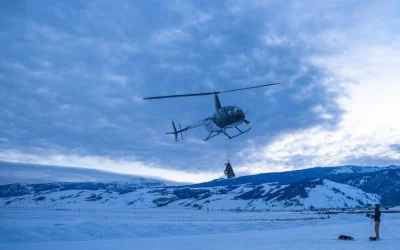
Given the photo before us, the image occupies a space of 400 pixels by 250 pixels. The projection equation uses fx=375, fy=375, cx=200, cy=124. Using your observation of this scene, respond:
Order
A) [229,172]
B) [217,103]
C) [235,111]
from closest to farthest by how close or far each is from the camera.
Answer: [229,172] → [235,111] → [217,103]

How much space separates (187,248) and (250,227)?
36.8 metres

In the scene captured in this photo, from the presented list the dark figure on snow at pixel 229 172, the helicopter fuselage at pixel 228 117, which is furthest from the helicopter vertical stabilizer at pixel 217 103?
the dark figure on snow at pixel 229 172

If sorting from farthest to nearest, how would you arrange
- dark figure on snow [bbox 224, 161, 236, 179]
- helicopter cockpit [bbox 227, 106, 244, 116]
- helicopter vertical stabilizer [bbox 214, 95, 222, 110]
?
helicopter vertical stabilizer [bbox 214, 95, 222, 110] < helicopter cockpit [bbox 227, 106, 244, 116] < dark figure on snow [bbox 224, 161, 236, 179]

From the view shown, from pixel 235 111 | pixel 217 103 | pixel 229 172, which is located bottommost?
pixel 229 172

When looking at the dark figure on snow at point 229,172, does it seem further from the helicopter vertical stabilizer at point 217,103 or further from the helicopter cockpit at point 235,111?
the helicopter vertical stabilizer at point 217,103

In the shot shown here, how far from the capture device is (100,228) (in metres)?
40.9

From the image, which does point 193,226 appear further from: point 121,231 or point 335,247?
point 335,247

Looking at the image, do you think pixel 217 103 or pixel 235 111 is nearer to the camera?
pixel 235 111

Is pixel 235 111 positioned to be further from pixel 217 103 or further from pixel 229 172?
pixel 229 172

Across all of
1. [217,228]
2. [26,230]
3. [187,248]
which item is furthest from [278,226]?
[187,248]

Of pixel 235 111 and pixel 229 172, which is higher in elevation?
pixel 235 111

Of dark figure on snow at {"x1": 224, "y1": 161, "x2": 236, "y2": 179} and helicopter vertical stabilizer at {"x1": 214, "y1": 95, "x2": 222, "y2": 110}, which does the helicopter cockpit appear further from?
dark figure on snow at {"x1": 224, "y1": 161, "x2": 236, "y2": 179}

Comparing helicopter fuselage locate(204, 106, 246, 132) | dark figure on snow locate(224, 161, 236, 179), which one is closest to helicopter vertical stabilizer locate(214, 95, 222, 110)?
helicopter fuselage locate(204, 106, 246, 132)

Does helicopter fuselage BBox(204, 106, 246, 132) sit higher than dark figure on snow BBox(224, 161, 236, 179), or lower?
higher
